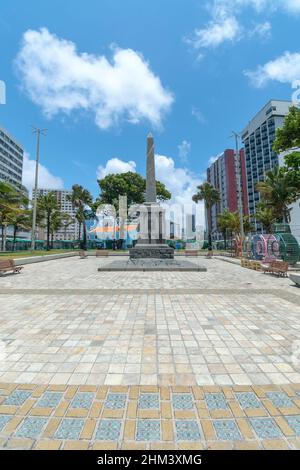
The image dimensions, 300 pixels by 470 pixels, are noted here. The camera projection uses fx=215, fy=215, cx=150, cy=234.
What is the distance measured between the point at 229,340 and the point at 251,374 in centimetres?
106

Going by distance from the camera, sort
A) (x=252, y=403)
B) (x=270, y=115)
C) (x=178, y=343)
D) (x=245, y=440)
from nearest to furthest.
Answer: (x=245, y=440) < (x=252, y=403) < (x=178, y=343) < (x=270, y=115)

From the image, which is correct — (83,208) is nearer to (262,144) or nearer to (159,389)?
(159,389)

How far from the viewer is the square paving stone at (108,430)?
2.05 metres

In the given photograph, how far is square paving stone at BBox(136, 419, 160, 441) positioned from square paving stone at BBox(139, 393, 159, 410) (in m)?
0.18

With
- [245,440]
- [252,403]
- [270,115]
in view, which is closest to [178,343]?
[252,403]

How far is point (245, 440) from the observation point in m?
2.02

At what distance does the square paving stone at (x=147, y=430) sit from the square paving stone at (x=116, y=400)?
33 centimetres

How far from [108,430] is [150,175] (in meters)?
21.0

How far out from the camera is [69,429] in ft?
7.07

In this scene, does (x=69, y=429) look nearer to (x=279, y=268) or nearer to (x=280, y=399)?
(x=280, y=399)

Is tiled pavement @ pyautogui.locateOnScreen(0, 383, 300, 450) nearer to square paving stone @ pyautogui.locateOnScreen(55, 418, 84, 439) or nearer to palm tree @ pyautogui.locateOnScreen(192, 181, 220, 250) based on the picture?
square paving stone @ pyautogui.locateOnScreen(55, 418, 84, 439)

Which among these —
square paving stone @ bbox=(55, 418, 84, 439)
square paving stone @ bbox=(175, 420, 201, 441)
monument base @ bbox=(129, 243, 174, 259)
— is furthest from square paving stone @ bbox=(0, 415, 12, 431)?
monument base @ bbox=(129, 243, 174, 259)

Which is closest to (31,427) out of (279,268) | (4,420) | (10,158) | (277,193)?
(4,420)

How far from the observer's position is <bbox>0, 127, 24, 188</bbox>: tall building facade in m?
84.0
